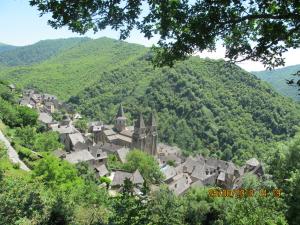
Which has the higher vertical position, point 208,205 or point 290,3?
point 290,3

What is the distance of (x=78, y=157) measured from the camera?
142ft

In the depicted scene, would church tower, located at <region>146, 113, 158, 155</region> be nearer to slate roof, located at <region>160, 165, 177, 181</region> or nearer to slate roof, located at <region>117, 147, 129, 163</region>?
slate roof, located at <region>117, 147, 129, 163</region>

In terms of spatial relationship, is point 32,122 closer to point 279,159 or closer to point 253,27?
point 279,159

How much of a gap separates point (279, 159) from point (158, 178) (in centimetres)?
2862

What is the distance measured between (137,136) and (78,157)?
74.5 ft

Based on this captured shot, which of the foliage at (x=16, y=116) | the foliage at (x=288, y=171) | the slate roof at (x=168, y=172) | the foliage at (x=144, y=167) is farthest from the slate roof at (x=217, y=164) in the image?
the foliage at (x=288, y=171)

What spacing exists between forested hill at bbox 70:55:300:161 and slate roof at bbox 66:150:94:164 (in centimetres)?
4650

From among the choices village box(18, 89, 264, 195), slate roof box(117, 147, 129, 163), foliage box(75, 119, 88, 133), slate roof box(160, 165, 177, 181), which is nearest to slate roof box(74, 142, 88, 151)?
village box(18, 89, 264, 195)

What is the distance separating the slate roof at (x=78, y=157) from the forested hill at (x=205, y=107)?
46.5 m

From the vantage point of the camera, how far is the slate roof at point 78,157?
41525 millimetres

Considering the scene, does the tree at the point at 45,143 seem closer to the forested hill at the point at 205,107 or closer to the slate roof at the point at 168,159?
the slate roof at the point at 168,159

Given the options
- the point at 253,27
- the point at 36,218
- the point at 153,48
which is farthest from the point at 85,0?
the point at 36,218

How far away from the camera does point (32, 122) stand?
45250 mm

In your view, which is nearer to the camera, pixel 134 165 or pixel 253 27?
pixel 253 27
